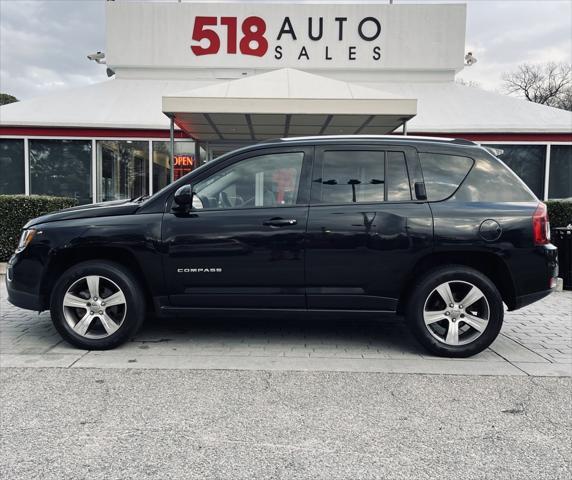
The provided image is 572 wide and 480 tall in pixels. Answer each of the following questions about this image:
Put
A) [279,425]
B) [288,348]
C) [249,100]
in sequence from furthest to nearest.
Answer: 1. [249,100]
2. [288,348]
3. [279,425]

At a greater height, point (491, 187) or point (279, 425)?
point (491, 187)

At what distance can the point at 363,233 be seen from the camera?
4.35m

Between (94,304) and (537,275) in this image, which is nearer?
(537,275)

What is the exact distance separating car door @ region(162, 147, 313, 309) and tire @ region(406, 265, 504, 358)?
42.2 inches

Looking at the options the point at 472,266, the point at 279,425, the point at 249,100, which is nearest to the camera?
the point at 279,425

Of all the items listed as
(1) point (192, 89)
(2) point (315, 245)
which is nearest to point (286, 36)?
(1) point (192, 89)

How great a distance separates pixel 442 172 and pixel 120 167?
10.6m

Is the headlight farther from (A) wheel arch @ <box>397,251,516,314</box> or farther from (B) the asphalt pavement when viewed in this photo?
(A) wheel arch @ <box>397,251,516,314</box>

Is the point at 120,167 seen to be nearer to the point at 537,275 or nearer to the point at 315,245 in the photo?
the point at 315,245

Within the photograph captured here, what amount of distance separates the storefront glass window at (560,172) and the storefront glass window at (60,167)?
12.3m

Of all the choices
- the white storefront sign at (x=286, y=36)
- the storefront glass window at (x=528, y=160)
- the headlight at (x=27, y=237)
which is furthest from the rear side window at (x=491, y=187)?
the white storefront sign at (x=286, y=36)

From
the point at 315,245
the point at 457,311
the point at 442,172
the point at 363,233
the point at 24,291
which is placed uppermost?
the point at 442,172

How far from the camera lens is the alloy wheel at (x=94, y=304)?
450 cm

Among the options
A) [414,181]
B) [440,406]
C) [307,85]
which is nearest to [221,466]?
[440,406]
